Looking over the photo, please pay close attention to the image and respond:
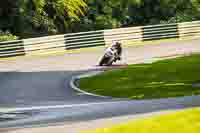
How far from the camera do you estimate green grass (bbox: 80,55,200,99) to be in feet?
68.4

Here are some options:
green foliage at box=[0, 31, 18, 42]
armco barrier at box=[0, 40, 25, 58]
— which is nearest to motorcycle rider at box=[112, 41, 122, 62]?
armco barrier at box=[0, 40, 25, 58]

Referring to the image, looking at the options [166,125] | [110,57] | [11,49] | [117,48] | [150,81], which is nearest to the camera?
[166,125]

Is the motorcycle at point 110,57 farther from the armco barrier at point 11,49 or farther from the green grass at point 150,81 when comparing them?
the armco barrier at point 11,49

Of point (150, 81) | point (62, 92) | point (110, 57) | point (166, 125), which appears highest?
point (110, 57)

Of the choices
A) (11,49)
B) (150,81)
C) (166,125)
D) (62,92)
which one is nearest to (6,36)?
(11,49)

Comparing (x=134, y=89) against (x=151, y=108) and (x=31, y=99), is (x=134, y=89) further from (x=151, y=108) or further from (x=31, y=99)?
(x=151, y=108)

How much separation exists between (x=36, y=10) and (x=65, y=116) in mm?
27244

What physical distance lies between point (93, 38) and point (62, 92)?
1581 centimetres

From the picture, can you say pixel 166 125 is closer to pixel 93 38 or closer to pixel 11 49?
pixel 11 49

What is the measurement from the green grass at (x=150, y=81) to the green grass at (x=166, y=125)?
666 centimetres

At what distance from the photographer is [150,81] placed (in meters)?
23.6

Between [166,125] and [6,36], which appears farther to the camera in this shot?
[6,36]

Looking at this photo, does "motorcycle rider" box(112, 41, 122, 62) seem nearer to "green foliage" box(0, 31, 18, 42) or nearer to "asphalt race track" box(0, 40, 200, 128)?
"asphalt race track" box(0, 40, 200, 128)

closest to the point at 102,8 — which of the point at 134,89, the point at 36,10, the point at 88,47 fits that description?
the point at 36,10
